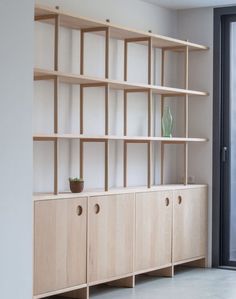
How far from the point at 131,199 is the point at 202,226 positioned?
132 cm

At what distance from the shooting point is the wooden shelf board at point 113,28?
5254mm

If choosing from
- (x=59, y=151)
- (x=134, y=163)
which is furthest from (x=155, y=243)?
(x=59, y=151)

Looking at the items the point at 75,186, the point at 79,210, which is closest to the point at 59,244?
the point at 79,210

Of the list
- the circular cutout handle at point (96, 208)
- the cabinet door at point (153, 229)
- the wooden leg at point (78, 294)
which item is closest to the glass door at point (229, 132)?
the cabinet door at point (153, 229)

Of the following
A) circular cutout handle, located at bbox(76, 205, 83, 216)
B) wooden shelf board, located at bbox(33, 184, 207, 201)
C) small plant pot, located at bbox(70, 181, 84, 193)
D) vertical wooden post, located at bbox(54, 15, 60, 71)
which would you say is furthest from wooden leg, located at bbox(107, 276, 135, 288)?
vertical wooden post, located at bbox(54, 15, 60, 71)

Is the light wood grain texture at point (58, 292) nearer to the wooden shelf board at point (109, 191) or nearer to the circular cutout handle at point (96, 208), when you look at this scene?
the circular cutout handle at point (96, 208)

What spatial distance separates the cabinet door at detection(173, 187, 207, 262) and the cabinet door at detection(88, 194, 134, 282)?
2.51ft

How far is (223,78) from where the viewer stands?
7086 mm

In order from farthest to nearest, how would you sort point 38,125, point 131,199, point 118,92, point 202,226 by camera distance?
point 202,226
point 118,92
point 131,199
point 38,125

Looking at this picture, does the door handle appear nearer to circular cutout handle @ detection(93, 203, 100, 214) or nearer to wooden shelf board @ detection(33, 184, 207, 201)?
wooden shelf board @ detection(33, 184, 207, 201)

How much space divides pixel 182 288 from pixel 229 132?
71.2 inches

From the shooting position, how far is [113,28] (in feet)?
19.3

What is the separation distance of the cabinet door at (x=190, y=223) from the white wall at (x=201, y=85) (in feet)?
0.38

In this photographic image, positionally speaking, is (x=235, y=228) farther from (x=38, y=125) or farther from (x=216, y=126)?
(x=38, y=125)
